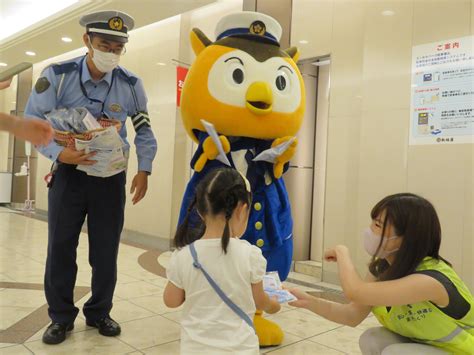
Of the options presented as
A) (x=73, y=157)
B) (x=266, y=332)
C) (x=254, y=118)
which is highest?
(x=254, y=118)

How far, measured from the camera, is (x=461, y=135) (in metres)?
3.39

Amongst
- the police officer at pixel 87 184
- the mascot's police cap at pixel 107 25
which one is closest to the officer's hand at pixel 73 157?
the police officer at pixel 87 184

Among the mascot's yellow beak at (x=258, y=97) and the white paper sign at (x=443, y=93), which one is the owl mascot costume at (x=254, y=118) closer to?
the mascot's yellow beak at (x=258, y=97)

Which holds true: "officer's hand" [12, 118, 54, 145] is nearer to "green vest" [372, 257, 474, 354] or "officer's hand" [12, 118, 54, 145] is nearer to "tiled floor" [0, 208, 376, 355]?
"green vest" [372, 257, 474, 354]

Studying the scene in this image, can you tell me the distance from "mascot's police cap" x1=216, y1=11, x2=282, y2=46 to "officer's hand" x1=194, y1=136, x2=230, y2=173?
64 centimetres

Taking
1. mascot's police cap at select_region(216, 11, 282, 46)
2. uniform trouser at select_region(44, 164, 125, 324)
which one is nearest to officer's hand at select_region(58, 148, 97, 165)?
uniform trouser at select_region(44, 164, 125, 324)

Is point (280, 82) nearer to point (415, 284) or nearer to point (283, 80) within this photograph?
point (283, 80)

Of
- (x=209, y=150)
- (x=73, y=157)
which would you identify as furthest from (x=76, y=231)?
(x=209, y=150)

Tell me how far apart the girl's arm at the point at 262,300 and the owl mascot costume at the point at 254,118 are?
2.74 ft

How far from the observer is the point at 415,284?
1.45 metres

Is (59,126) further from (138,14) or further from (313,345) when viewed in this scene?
(138,14)

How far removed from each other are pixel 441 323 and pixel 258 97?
135 cm

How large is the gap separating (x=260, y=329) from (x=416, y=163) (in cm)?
200

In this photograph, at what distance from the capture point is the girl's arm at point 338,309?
5.72 feet
